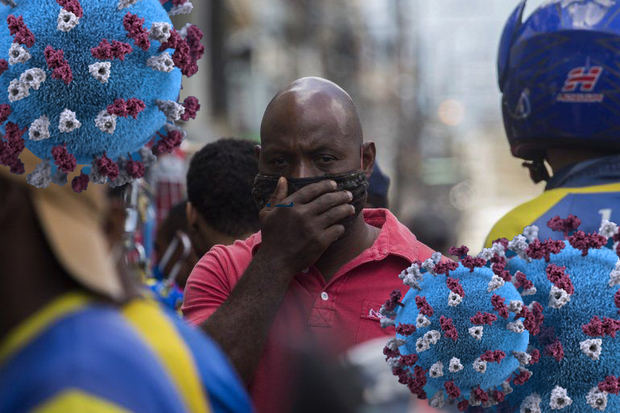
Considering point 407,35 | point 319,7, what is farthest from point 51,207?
point 319,7

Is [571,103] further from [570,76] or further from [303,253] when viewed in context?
[303,253]

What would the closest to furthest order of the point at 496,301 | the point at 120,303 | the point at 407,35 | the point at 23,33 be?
the point at 120,303, the point at 496,301, the point at 23,33, the point at 407,35

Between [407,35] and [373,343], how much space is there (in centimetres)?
2600

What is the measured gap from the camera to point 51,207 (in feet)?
5.90

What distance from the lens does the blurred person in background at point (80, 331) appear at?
1.59 m

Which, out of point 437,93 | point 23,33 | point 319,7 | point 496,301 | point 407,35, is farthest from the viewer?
point 437,93

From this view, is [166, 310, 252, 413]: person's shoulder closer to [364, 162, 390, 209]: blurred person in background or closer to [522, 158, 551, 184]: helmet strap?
[522, 158, 551, 184]: helmet strap

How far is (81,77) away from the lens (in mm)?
2855

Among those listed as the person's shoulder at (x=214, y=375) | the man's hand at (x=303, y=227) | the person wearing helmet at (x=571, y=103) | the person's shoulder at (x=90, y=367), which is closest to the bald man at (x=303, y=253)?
the man's hand at (x=303, y=227)

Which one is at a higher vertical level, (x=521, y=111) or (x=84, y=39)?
(x=84, y=39)

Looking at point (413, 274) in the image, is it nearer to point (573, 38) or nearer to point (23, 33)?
point (23, 33)

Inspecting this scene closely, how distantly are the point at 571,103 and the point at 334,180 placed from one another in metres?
1.30

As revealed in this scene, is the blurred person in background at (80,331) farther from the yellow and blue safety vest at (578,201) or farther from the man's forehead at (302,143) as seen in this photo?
the yellow and blue safety vest at (578,201)

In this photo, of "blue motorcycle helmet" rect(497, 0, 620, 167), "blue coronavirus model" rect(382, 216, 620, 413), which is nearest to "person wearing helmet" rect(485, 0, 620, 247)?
"blue motorcycle helmet" rect(497, 0, 620, 167)
